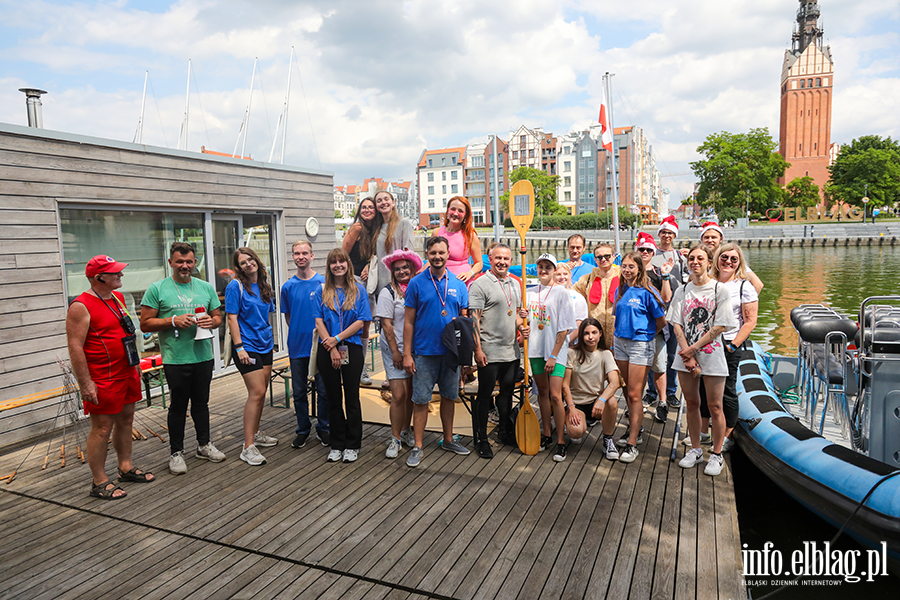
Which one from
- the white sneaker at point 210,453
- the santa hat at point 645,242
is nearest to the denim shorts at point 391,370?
the white sneaker at point 210,453

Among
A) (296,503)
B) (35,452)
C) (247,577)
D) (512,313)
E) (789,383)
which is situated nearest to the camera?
(247,577)

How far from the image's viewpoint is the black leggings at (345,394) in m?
4.27

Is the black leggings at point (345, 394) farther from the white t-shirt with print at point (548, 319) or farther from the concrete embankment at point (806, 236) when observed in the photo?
the concrete embankment at point (806, 236)

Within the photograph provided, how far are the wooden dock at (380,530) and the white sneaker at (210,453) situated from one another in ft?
0.25

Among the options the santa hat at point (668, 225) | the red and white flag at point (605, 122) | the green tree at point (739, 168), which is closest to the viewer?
the santa hat at point (668, 225)

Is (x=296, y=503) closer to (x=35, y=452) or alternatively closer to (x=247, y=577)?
(x=247, y=577)

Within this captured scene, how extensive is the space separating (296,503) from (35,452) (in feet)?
9.60

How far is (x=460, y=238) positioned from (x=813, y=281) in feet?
80.5

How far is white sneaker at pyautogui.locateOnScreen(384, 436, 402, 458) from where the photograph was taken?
4426 mm

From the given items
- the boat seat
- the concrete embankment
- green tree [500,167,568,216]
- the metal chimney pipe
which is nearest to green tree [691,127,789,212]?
the concrete embankment

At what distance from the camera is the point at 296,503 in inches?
→ 144

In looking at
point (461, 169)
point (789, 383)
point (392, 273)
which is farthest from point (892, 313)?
point (461, 169)

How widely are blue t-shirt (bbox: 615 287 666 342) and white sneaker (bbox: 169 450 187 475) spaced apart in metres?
3.72

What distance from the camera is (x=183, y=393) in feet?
13.5
